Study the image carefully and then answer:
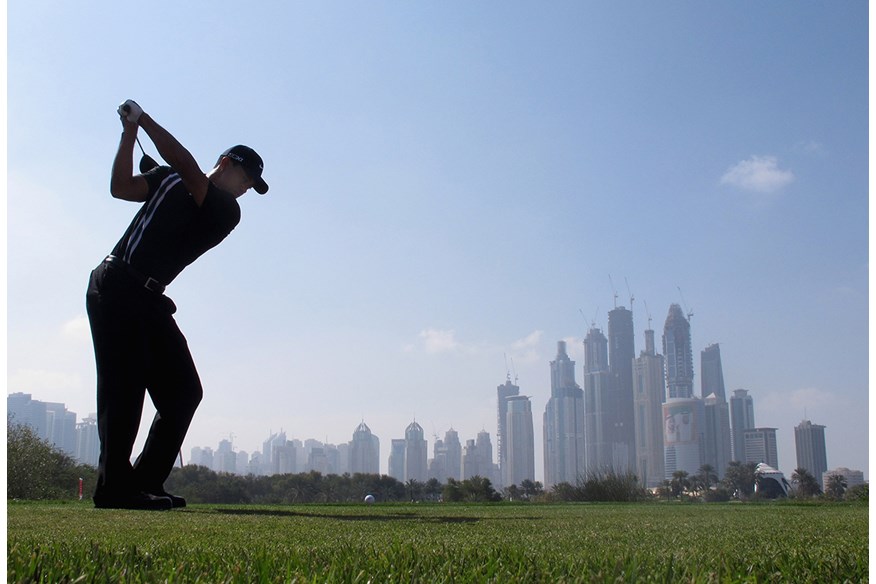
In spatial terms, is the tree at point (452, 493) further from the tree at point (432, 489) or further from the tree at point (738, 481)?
the tree at point (738, 481)

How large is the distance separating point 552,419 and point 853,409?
166 inches

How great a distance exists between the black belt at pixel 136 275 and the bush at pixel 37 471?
132 cm

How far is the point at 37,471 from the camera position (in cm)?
384

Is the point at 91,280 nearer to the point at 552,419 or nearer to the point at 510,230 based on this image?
the point at 510,230

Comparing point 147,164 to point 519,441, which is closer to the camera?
point 147,164

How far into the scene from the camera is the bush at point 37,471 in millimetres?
3537

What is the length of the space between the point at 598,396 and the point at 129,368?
599 centimetres

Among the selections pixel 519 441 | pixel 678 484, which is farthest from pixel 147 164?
pixel 678 484

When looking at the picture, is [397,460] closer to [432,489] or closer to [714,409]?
[714,409]

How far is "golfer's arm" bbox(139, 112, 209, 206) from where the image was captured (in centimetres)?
248

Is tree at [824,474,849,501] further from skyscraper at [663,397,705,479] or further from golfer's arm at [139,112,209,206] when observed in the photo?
golfer's arm at [139,112,209,206]

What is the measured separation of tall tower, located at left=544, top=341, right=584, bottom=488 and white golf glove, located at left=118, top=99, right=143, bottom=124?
475cm

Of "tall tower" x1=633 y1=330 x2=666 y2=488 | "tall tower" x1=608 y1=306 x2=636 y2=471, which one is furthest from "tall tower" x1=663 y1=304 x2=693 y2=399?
"tall tower" x1=608 y1=306 x2=636 y2=471

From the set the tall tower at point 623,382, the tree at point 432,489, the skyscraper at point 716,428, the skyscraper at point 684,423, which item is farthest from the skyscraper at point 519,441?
the tree at point 432,489
